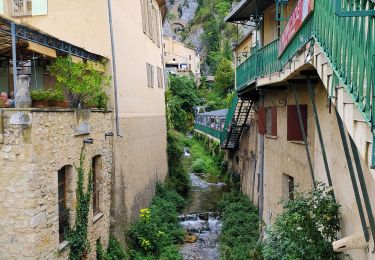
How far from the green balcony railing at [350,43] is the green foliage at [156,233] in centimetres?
990

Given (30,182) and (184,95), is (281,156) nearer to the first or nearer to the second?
(30,182)

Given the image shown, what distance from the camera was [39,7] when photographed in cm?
1380

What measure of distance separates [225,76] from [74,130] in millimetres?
44683

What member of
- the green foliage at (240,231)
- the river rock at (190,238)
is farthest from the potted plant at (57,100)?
the river rock at (190,238)

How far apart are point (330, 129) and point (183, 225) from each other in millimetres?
11832

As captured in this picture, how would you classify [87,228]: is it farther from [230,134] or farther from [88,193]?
[230,134]

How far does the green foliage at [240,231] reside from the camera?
1389 centimetres

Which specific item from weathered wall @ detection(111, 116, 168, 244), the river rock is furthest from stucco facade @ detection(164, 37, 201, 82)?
the river rock

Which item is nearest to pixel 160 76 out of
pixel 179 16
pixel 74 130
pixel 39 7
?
pixel 39 7

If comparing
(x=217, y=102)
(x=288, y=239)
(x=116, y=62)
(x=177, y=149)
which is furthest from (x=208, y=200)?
(x=217, y=102)

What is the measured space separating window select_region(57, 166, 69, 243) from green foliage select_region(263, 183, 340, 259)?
5.20m

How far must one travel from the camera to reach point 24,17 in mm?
13906

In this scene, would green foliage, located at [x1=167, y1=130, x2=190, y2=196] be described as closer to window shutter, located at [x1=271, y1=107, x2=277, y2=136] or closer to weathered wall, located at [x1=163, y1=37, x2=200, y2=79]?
window shutter, located at [x1=271, y1=107, x2=277, y2=136]

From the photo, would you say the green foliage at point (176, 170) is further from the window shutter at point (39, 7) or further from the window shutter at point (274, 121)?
the window shutter at point (39, 7)
